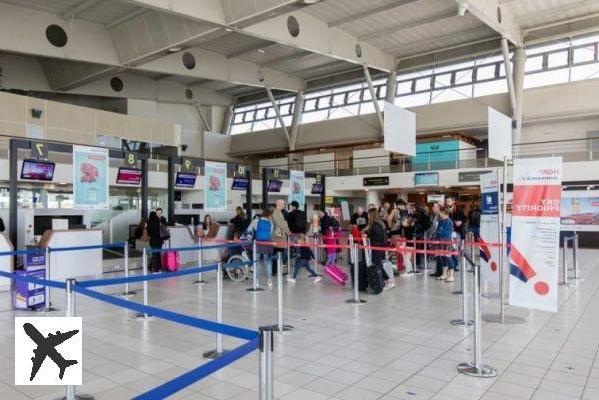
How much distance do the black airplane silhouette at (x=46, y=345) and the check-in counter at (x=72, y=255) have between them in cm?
682

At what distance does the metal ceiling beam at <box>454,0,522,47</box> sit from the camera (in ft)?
46.7

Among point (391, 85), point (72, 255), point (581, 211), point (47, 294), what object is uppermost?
point (391, 85)

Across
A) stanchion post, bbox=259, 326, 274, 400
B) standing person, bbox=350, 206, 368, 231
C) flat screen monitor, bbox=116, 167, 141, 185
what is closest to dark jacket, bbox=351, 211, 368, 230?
standing person, bbox=350, 206, 368, 231

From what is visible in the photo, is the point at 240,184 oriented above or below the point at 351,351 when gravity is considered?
above

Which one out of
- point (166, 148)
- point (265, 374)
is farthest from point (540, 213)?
point (166, 148)

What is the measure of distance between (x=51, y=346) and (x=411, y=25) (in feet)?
63.4

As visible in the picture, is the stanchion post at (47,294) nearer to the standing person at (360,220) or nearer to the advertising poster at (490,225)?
the advertising poster at (490,225)

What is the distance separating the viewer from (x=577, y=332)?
5285mm

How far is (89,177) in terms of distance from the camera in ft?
29.4

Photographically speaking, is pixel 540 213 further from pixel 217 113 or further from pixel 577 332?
pixel 217 113

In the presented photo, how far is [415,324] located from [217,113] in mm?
28217

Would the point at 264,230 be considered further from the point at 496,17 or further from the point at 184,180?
the point at 496,17

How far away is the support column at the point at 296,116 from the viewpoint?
28.2 m

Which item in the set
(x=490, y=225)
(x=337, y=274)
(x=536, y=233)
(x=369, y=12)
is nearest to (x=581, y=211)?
(x=369, y=12)
